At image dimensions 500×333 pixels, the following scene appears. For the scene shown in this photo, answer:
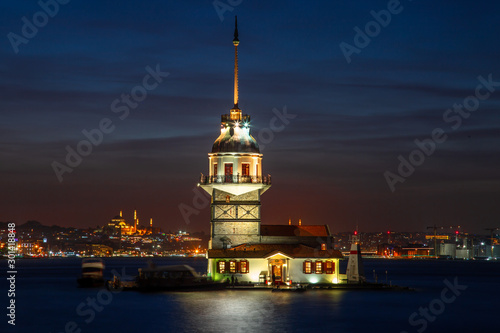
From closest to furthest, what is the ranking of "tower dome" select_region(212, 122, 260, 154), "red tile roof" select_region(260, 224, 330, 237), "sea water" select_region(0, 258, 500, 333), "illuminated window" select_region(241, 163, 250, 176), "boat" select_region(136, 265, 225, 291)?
"sea water" select_region(0, 258, 500, 333)
"boat" select_region(136, 265, 225, 291)
"illuminated window" select_region(241, 163, 250, 176)
"tower dome" select_region(212, 122, 260, 154)
"red tile roof" select_region(260, 224, 330, 237)

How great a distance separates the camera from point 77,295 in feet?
282

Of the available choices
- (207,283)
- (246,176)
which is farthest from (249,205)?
(207,283)

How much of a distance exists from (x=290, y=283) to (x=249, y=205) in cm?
809

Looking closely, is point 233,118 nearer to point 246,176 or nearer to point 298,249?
point 246,176

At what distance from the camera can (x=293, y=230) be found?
266 ft

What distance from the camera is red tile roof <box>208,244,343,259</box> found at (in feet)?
249

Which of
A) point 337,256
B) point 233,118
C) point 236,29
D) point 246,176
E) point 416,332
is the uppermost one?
point 236,29

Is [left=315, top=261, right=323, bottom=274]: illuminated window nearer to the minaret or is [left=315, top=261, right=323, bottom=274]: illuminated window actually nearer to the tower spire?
the minaret

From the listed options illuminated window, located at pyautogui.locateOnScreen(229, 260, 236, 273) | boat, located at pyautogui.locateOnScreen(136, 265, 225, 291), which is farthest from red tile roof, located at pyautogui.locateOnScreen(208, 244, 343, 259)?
boat, located at pyautogui.locateOnScreen(136, 265, 225, 291)

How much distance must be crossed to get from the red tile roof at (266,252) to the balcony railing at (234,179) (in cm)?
576

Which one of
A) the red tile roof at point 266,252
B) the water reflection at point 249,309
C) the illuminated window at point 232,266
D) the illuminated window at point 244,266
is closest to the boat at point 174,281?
the water reflection at point 249,309

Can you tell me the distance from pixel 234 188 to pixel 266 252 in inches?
260

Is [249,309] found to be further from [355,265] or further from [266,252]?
[355,265]

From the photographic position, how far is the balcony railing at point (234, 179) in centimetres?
7844
